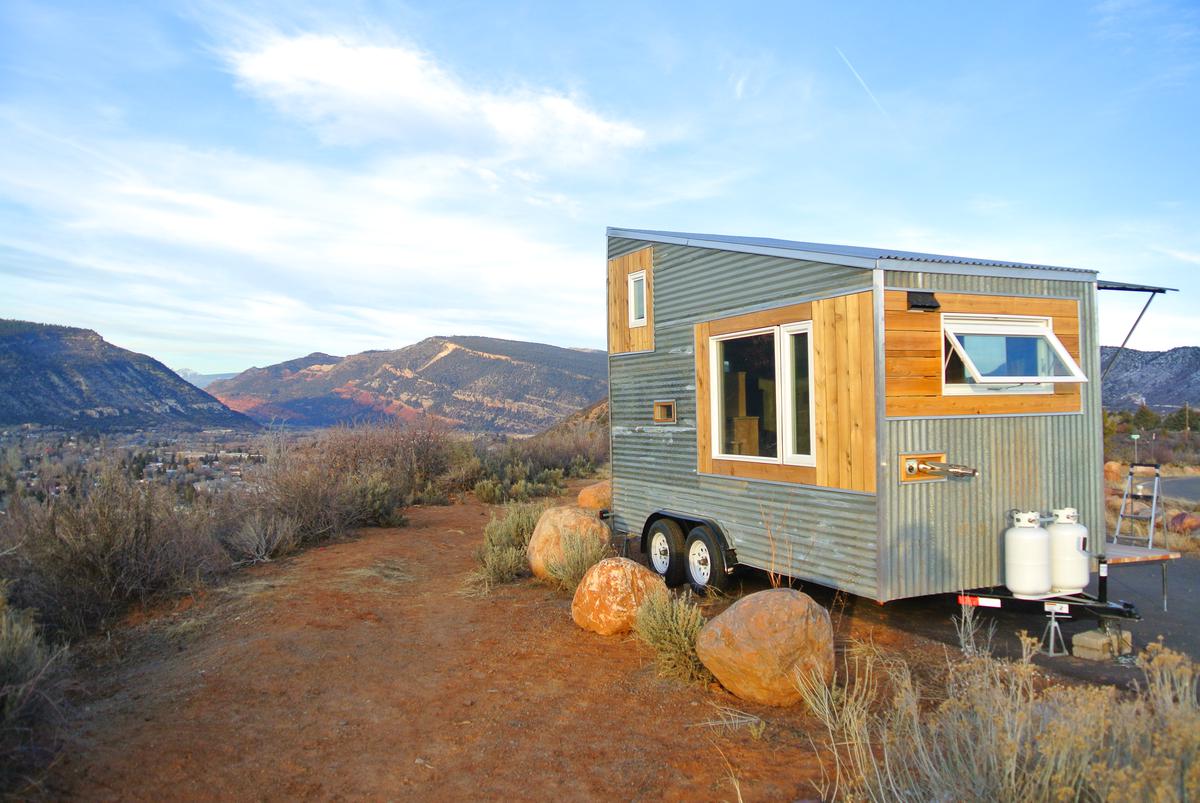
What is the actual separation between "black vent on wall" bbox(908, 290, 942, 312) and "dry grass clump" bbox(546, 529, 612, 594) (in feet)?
11.6

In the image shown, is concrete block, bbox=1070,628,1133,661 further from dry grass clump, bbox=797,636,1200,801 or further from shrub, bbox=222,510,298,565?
shrub, bbox=222,510,298,565

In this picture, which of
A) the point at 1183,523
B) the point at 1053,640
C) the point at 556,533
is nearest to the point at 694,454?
the point at 556,533

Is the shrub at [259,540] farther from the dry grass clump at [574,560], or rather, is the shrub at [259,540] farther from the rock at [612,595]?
the rock at [612,595]

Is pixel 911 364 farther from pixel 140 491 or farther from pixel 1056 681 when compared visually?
pixel 140 491

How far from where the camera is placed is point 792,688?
4.62 m

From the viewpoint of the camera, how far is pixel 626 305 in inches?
336

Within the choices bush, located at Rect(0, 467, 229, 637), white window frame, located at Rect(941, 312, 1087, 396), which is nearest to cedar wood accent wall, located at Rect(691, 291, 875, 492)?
white window frame, located at Rect(941, 312, 1087, 396)

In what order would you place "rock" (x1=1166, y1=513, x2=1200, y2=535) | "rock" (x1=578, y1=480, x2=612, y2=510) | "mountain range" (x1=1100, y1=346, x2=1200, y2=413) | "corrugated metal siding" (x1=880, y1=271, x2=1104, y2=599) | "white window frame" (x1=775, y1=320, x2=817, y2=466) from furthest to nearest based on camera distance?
"mountain range" (x1=1100, y1=346, x2=1200, y2=413) < "rock" (x1=578, y1=480, x2=612, y2=510) < "rock" (x1=1166, y1=513, x2=1200, y2=535) < "white window frame" (x1=775, y1=320, x2=817, y2=466) < "corrugated metal siding" (x1=880, y1=271, x2=1104, y2=599)

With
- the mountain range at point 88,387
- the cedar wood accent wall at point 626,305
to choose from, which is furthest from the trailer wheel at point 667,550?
the mountain range at point 88,387

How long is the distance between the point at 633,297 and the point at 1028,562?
175 inches

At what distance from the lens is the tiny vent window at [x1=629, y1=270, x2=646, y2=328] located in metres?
8.23

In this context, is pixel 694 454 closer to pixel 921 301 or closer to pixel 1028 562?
pixel 921 301

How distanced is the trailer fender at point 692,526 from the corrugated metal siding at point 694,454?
0.21 feet

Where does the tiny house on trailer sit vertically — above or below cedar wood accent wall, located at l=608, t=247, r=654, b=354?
below
